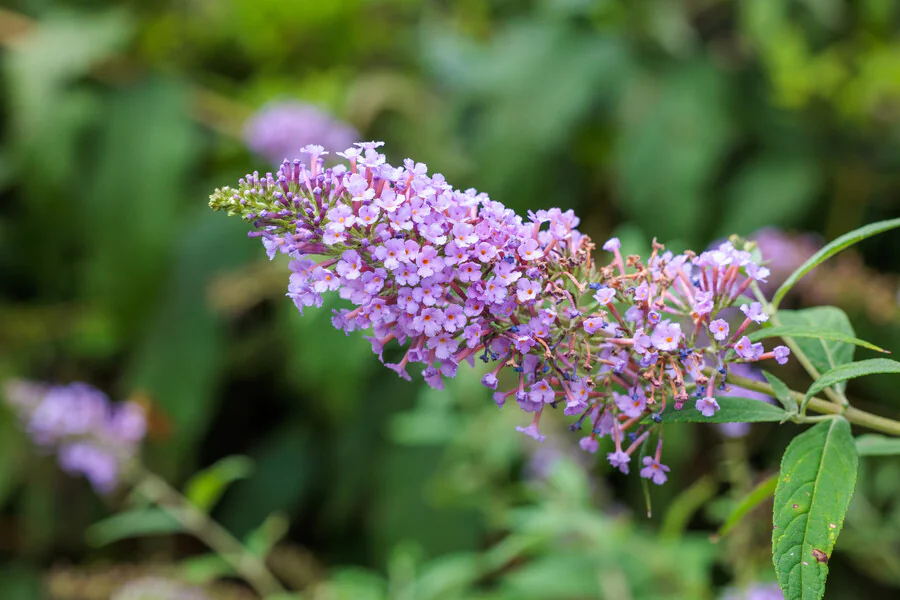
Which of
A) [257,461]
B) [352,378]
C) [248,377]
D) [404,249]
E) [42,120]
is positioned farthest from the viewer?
[248,377]

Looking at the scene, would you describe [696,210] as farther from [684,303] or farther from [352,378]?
[684,303]

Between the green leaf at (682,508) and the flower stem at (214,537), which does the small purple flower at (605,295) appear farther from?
the flower stem at (214,537)

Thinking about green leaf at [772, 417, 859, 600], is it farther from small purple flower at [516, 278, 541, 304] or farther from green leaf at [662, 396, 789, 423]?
small purple flower at [516, 278, 541, 304]

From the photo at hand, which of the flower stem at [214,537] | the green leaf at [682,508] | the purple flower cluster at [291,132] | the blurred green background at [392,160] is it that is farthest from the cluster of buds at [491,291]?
the purple flower cluster at [291,132]

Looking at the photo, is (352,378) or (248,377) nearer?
(352,378)


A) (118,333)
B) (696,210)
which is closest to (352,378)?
(118,333)
